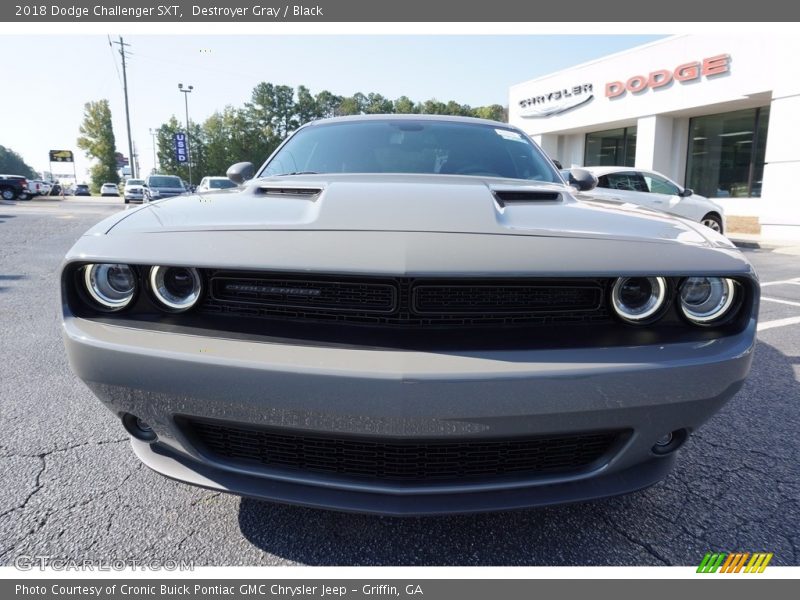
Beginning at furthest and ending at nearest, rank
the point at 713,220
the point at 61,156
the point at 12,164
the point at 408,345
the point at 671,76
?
the point at 12,164 < the point at 61,156 < the point at 671,76 < the point at 713,220 < the point at 408,345

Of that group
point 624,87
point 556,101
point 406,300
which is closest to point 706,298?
point 406,300

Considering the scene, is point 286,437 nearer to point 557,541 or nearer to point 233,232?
point 233,232

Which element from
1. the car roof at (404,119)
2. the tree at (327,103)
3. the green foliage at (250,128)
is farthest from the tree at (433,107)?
the car roof at (404,119)

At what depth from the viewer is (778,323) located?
14.5 feet

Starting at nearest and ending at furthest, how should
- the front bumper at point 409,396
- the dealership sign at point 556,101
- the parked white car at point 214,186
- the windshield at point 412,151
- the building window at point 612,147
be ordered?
the front bumper at point 409,396 → the parked white car at point 214,186 → the windshield at point 412,151 → the building window at point 612,147 → the dealership sign at point 556,101

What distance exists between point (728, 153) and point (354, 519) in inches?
715

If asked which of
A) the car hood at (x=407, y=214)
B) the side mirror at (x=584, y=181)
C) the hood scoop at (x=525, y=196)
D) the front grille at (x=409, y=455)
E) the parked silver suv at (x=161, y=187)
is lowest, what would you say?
the front grille at (x=409, y=455)

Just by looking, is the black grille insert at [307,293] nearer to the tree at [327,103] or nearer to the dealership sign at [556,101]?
the dealership sign at [556,101]

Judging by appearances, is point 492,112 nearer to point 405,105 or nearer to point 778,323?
point 405,105

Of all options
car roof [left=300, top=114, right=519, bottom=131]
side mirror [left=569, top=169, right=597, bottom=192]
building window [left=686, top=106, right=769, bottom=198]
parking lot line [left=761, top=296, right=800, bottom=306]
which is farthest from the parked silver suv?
side mirror [left=569, top=169, right=597, bottom=192]

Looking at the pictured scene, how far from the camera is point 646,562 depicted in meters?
1.55

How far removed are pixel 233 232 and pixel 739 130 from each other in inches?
717

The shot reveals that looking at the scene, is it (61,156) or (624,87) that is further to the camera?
(61,156)

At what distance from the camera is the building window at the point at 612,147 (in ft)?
62.4
